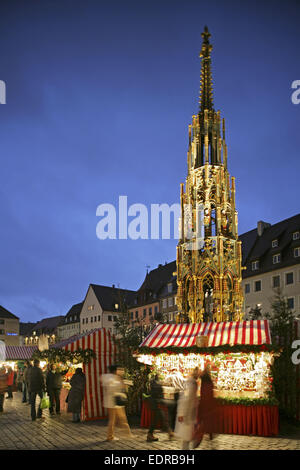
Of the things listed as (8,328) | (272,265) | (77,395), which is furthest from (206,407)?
(8,328)

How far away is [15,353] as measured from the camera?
97.5ft

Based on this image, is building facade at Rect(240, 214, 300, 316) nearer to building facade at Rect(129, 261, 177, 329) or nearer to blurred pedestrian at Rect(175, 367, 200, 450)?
building facade at Rect(129, 261, 177, 329)

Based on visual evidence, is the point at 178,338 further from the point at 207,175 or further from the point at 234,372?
the point at 207,175

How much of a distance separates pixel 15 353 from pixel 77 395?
17.8 metres

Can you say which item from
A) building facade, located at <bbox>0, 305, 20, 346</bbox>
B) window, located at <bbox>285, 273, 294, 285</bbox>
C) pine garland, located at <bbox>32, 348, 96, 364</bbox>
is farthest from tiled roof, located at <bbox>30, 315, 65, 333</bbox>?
pine garland, located at <bbox>32, 348, 96, 364</bbox>

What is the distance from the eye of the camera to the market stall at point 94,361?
13633 millimetres

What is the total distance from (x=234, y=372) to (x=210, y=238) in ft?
13.7

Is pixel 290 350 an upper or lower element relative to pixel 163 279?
lower

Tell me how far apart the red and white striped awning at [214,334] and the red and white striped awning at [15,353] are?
17792 mm

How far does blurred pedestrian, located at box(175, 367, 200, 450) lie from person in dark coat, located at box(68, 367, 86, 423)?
586cm

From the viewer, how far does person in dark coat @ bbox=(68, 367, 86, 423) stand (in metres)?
13.1
